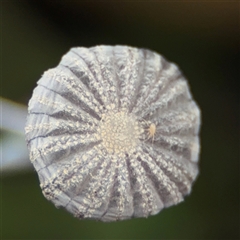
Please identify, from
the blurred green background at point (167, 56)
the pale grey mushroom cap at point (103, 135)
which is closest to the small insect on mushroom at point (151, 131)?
the pale grey mushroom cap at point (103, 135)

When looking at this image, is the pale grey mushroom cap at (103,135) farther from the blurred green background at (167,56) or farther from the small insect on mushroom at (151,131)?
the blurred green background at (167,56)

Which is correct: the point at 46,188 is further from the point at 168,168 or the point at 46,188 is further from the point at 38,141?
the point at 168,168

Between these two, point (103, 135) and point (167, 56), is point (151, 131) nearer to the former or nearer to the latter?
point (103, 135)

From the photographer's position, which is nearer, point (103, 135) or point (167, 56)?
point (103, 135)

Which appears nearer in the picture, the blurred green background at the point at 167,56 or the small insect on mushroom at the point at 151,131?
the small insect on mushroom at the point at 151,131

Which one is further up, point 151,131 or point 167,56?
point 167,56

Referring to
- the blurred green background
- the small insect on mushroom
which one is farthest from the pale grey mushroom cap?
the blurred green background

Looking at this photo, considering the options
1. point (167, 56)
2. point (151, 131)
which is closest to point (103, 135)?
point (151, 131)
